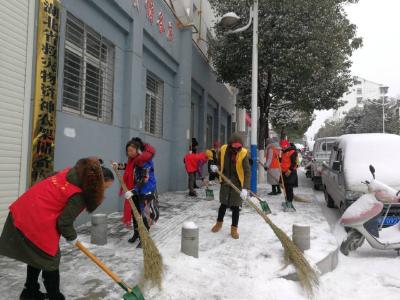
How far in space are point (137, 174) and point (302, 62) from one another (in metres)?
9.34

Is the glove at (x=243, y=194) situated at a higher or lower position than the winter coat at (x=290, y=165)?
lower

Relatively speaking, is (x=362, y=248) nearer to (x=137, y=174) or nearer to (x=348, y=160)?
(x=348, y=160)

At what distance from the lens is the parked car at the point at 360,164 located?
21.7 feet

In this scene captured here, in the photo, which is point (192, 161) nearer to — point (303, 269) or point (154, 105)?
point (154, 105)

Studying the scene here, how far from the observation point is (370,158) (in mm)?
7293

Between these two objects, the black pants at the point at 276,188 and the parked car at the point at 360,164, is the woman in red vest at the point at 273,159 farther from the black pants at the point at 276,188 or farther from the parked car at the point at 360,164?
the parked car at the point at 360,164

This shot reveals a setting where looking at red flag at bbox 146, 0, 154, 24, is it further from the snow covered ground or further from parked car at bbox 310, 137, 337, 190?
parked car at bbox 310, 137, 337, 190

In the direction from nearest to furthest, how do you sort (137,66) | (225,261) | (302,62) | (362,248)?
1. (225,261)
2. (362,248)
3. (137,66)
4. (302,62)

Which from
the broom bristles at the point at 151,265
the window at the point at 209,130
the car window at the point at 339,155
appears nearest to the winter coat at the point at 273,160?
the car window at the point at 339,155

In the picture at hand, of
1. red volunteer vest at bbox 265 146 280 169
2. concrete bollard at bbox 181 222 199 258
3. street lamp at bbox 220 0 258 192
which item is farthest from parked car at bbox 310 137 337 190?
concrete bollard at bbox 181 222 199 258

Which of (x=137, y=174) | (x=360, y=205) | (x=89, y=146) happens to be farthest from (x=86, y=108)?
(x=360, y=205)

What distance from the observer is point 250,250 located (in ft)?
16.6

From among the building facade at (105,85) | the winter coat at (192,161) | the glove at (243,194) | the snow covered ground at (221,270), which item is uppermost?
the building facade at (105,85)

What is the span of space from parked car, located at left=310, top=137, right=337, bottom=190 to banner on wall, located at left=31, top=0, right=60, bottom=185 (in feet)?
31.7
